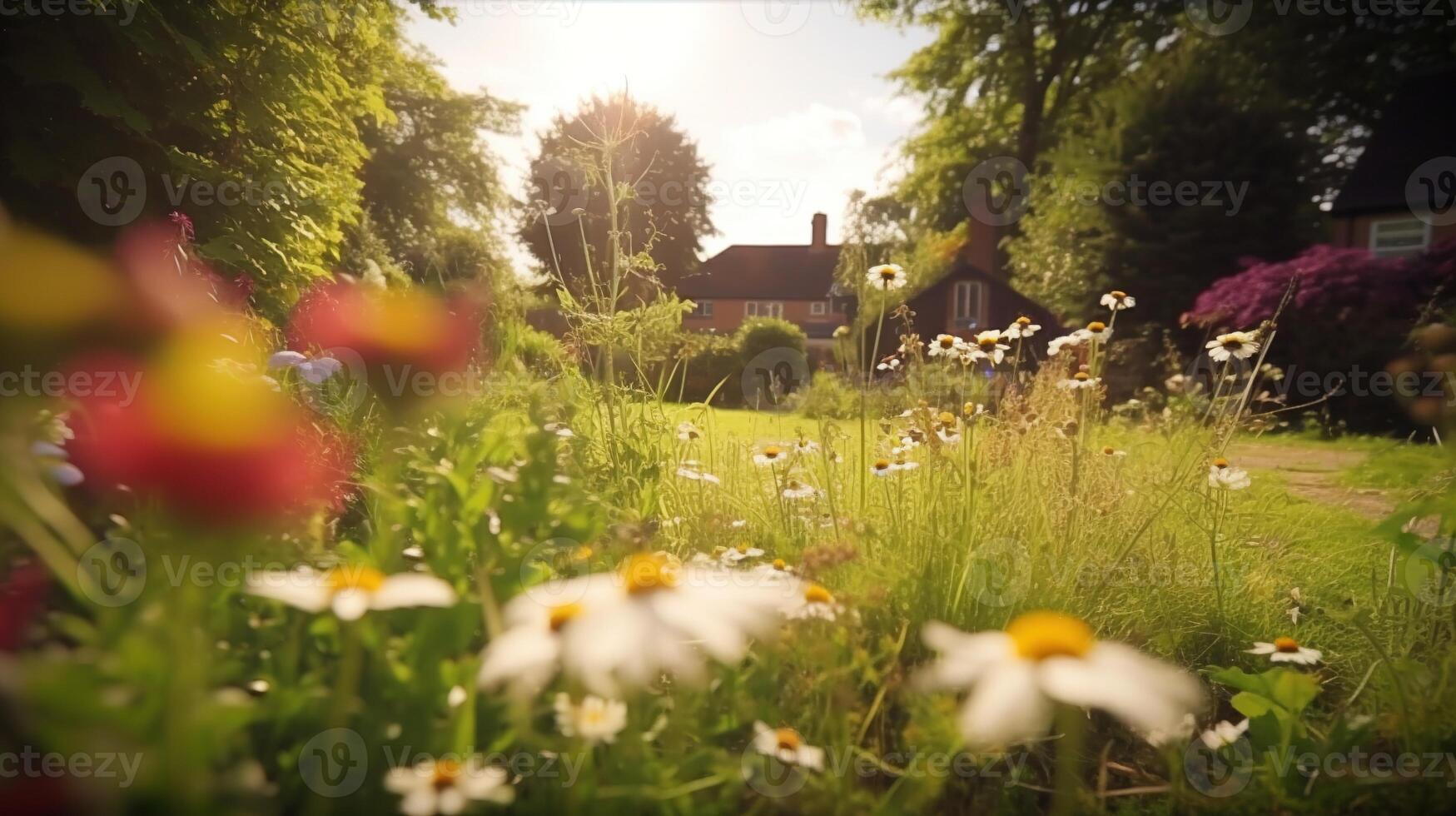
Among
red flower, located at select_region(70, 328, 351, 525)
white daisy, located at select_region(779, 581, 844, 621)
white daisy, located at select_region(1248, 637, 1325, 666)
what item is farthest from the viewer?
white daisy, located at select_region(1248, 637, 1325, 666)

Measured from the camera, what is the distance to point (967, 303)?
69.5 feet

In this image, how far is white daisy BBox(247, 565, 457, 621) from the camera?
0.88m

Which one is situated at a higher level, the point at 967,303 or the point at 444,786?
the point at 967,303

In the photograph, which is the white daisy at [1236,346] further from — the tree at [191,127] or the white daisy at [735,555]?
the tree at [191,127]

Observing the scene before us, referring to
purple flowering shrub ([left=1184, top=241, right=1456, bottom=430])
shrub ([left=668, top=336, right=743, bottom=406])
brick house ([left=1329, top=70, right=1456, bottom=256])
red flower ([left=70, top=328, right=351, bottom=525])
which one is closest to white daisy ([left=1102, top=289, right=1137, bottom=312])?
red flower ([left=70, top=328, right=351, bottom=525])

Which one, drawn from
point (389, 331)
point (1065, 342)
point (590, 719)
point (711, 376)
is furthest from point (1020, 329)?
point (711, 376)

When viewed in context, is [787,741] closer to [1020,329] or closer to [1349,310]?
[1020,329]

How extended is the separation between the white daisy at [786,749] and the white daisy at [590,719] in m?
0.21

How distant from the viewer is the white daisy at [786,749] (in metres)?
1.10

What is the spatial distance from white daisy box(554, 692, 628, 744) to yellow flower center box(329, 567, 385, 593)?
30 cm

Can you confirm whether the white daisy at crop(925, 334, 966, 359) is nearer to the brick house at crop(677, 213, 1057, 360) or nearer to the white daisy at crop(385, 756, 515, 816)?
the white daisy at crop(385, 756, 515, 816)

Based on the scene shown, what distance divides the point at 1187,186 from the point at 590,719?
51.5 ft

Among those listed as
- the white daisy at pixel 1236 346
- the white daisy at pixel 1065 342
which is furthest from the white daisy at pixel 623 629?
the white daisy at pixel 1236 346

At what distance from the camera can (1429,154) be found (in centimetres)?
1366
